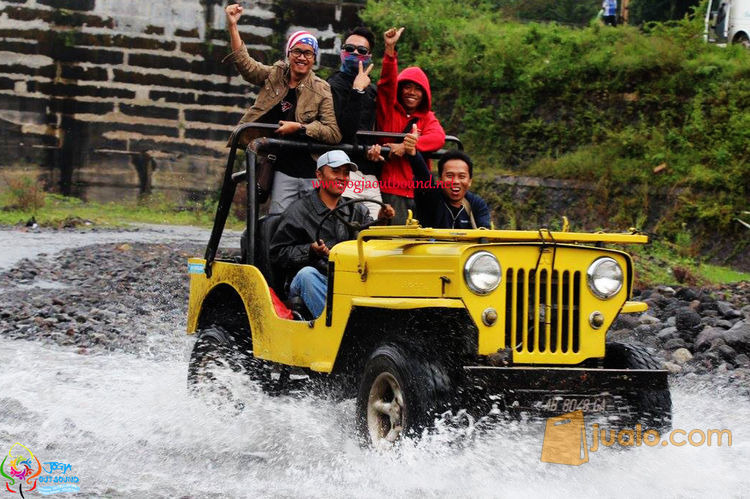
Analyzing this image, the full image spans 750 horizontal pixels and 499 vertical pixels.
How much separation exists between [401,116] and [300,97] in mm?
784

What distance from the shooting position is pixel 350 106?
24.0ft

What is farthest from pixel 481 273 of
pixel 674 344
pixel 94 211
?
pixel 94 211

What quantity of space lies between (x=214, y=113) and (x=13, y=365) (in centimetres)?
1576

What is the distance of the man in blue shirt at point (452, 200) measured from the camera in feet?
22.9

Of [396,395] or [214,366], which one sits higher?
[396,395]

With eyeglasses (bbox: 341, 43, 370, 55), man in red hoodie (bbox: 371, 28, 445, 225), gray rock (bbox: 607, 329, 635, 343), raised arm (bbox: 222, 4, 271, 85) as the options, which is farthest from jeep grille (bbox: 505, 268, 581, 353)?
gray rock (bbox: 607, 329, 635, 343)

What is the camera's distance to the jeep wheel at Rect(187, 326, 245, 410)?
7.02 meters

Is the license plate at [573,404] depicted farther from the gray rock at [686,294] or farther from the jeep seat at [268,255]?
the gray rock at [686,294]

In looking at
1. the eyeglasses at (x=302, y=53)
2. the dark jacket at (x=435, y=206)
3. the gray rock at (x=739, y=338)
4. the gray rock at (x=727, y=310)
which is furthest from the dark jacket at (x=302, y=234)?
the gray rock at (x=727, y=310)

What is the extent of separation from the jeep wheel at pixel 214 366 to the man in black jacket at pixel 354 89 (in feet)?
5.16

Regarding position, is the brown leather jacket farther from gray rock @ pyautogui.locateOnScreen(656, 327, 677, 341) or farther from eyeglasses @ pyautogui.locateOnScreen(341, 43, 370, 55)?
gray rock @ pyautogui.locateOnScreen(656, 327, 677, 341)

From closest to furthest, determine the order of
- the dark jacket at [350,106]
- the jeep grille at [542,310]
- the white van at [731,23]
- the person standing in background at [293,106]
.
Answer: the jeep grille at [542,310] < the person standing in background at [293,106] < the dark jacket at [350,106] < the white van at [731,23]

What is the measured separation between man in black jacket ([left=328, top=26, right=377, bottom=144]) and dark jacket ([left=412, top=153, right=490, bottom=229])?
494 millimetres

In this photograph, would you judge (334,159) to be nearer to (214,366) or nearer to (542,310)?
(214,366)
